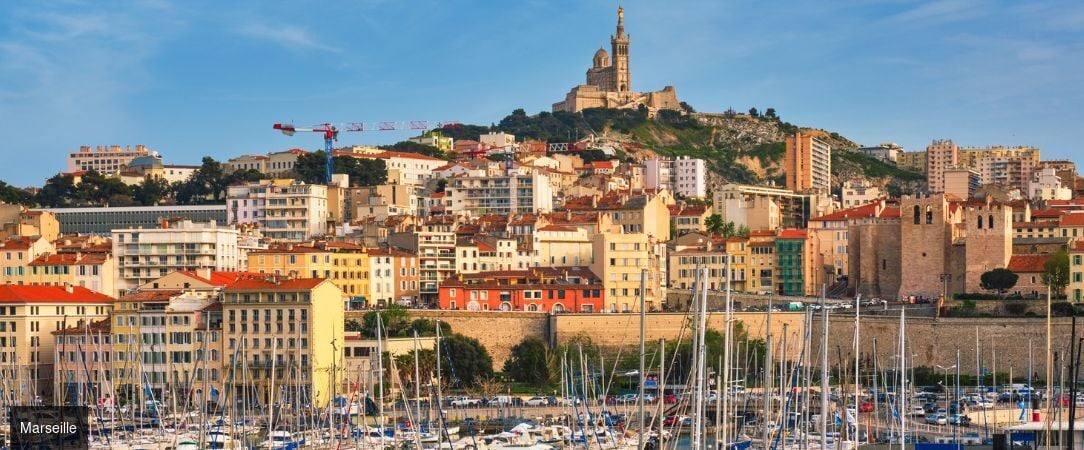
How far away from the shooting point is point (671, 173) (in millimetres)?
120062

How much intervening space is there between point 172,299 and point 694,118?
3754 inches

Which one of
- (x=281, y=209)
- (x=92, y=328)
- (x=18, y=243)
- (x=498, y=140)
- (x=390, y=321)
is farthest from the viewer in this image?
(x=498, y=140)

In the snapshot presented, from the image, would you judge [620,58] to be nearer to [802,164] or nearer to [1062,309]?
[802,164]

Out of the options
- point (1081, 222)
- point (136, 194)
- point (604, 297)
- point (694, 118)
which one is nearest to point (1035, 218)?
point (1081, 222)

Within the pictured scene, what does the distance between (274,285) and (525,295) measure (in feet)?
47.0

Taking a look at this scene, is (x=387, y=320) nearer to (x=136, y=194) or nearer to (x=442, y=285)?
(x=442, y=285)

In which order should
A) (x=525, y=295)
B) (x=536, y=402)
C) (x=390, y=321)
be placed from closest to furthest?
(x=536, y=402) < (x=390, y=321) < (x=525, y=295)

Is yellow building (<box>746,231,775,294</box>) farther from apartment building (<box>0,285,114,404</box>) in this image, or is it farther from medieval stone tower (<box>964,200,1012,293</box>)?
apartment building (<box>0,285,114,404</box>)

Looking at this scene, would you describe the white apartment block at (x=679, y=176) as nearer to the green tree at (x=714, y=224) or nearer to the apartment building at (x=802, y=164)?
Result: the apartment building at (x=802, y=164)

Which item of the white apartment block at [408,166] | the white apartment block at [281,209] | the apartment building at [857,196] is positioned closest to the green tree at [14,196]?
the white apartment block at [281,209]

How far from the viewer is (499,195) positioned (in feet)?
323

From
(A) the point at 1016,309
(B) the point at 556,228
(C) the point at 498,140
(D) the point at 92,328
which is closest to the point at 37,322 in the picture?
(D) the point at 92,328

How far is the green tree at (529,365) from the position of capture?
208 ft

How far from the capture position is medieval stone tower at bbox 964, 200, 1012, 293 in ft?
236
